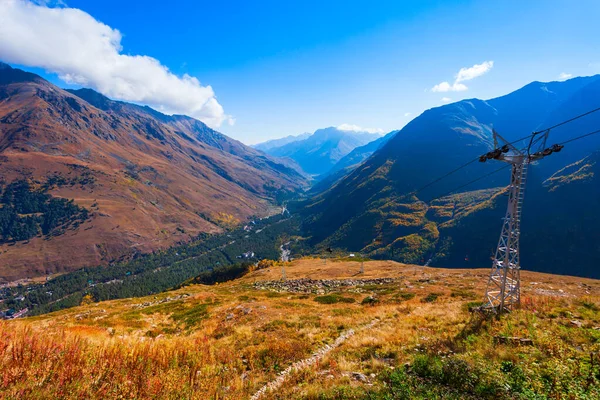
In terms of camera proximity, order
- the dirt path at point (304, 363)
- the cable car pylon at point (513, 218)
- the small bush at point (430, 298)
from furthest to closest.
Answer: the small bush at point (430, 298) < the cable car pylon at point (513, 218) < the dirt path at point (304, 363)

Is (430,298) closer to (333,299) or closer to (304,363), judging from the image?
(333,299)

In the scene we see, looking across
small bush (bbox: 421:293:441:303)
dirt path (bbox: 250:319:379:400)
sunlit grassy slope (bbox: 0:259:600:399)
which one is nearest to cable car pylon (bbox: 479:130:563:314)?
sunlit grassy slope (bbox: 0:259:600:399)

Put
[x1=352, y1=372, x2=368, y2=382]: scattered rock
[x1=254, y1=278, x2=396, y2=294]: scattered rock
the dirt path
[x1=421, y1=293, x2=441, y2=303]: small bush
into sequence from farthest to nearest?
[x1=254, y1=278, x2=396, y2=294]: scattered rock
[x1=421, y1=293, x2=441, y2=303]: small bush
[x1=352, y1=372, x2=368, y2=382]: scattered rock
the dirt path

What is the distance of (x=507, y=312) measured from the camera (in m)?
18.5

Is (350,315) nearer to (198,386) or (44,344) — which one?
(198,386)

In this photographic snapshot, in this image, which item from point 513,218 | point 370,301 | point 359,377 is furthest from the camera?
point 370,301

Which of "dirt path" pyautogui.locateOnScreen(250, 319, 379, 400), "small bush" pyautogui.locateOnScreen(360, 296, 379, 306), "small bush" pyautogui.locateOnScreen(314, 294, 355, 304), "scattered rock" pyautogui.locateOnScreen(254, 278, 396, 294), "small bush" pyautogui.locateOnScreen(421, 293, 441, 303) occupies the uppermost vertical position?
"dirt path" pyautogui.locateOnScreen(250, 319, 379, 400)

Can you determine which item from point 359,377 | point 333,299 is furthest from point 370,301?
point 359,377

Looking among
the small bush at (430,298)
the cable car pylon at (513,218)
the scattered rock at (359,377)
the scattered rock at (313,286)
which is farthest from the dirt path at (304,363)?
the scattered rock at (313,286)

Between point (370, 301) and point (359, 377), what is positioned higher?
point (359, 377)

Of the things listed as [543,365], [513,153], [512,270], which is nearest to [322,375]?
[543,365]

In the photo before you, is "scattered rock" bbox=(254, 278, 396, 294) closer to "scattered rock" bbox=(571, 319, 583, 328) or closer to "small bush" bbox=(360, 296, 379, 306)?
"small bush" bbox=(360, 296, 379, 306)

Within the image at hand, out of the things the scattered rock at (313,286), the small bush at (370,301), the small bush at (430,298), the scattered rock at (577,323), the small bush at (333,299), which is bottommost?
the scattered rock at (313,286)

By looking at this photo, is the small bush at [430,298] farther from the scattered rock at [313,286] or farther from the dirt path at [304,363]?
the scattered rock at [313,286]
